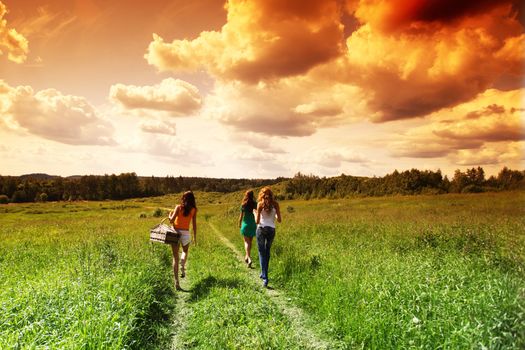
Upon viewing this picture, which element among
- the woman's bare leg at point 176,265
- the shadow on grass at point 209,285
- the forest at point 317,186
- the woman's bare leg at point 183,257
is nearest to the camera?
the shadow on grass at point 209,285

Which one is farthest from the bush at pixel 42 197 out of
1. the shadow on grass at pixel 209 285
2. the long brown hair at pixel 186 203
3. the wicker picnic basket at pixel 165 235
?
the shadow on grass at pixel 209 285

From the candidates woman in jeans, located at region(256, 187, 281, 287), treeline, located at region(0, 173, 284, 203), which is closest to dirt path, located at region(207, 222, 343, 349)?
woman in jeans, located at region(256, 187, 281, 287)

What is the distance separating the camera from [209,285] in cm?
1007

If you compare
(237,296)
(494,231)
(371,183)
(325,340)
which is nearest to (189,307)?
(237,296)

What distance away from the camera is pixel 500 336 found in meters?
4.82

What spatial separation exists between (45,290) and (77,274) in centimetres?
147

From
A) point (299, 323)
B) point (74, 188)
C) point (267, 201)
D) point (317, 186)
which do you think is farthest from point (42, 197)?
point (299, 323)

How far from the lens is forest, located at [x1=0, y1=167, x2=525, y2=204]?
223ft

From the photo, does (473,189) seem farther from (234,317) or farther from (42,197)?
(42,197)

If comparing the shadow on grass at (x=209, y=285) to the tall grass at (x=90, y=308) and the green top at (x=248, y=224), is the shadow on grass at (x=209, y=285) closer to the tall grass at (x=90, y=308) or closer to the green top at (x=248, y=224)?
the tall grass at (x=90, y=308)

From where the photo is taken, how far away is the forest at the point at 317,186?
223 feet

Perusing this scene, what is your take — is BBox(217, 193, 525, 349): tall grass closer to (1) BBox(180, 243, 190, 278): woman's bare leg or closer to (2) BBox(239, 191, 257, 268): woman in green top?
(2) BBox(239, 191, 257, 268): woman in green top

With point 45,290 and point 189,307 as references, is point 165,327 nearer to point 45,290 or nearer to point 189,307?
point 189,307

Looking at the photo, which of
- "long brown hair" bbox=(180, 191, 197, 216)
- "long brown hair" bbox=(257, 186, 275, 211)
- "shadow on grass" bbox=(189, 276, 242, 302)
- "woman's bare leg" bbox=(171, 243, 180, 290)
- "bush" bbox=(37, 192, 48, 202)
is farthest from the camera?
"bush" bbox=(37, 192, 48, 202)
